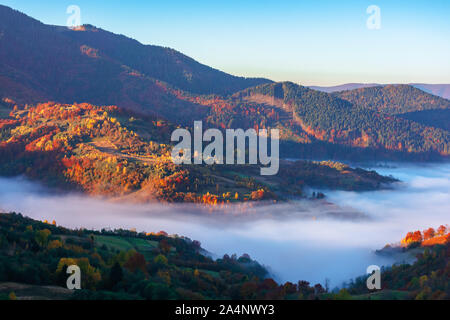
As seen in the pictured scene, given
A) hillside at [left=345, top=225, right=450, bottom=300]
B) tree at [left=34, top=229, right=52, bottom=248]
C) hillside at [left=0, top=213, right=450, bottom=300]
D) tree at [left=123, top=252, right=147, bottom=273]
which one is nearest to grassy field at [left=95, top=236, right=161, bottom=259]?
hillside at [left=0, top=213, right=450, bottom=300]

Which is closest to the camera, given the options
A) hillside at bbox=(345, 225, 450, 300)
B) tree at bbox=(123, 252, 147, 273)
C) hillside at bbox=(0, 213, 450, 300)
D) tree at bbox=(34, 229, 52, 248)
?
hillside at bbox=(0, 213, 450, 300)

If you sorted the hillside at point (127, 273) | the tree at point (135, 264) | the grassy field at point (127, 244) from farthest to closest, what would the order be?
the grassy field at point (127, 244) < the tree at point (135, 264) < the hillside at point (127, 273)

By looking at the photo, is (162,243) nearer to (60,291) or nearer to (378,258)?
(60,291)

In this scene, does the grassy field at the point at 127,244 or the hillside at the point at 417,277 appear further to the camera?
the grassy field at the point at 127,244

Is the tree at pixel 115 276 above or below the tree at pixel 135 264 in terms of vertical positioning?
above

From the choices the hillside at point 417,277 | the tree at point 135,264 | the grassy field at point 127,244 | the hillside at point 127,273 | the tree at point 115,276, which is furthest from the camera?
the grassy field at point 127,244

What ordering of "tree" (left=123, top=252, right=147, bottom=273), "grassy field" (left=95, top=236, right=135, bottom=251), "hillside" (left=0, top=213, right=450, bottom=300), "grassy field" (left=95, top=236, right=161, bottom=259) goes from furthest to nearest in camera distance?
1. "grassy field" (left=95, top=236, right=161, bottom=259)
2. "grassy field" (left=95, top=236, right=135, bottom=251)
3. "tree" (left=123, top=252, right=147, bottom=273)
4. "hillside" (left=0, top=213, right=450, bottom=300)

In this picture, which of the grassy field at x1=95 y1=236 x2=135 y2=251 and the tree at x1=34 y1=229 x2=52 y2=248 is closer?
the tree at x1=34 y1=229 x2=52 y2=248

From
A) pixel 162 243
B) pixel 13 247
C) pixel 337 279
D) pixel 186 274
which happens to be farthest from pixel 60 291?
pixel 337 279

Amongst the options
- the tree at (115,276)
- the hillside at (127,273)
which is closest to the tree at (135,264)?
the hillside at (127,273)

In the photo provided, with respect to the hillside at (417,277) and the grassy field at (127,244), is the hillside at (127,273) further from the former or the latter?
the hillside at (417,277)

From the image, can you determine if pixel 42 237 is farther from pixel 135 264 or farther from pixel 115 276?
pixel 115 276

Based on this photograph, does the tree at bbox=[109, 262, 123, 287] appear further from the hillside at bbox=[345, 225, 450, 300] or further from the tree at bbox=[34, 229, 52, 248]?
the hillside at bbox=[345, 225, 450, 300]
